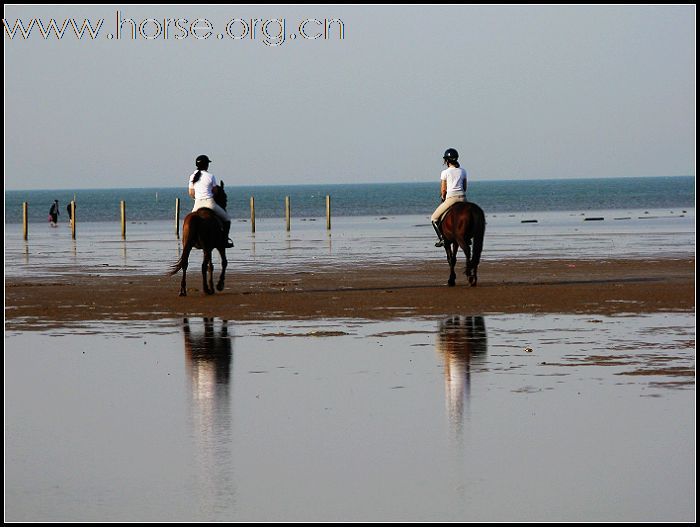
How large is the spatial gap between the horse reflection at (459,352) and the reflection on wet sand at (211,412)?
Result: 1.66 m

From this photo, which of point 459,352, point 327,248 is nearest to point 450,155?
point 459,352

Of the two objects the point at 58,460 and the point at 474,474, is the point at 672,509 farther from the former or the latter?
the point at 58,460

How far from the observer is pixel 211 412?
35.1 ft

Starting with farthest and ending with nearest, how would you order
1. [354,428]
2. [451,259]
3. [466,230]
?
[451,259]
[466,230]
[354,428]

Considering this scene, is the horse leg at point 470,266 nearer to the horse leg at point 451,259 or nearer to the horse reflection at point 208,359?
the horse leg at point 451,259

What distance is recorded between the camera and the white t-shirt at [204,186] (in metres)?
22.6

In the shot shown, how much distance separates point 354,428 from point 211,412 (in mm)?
1226

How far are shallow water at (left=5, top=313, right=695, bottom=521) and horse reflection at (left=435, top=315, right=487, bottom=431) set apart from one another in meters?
0.04

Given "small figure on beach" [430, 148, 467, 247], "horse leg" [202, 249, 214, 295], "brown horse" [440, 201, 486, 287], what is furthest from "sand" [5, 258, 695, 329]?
"small figure on beach" [430, 148, 467, 247]

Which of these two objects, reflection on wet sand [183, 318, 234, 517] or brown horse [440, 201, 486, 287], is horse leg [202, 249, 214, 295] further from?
reflection on wet sand [183, 318, 234, 517]

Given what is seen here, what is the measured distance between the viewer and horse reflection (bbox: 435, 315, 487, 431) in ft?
36.1

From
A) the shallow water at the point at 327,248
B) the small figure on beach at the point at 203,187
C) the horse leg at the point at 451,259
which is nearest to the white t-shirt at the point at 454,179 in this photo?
the horse leg at the point at 451,259

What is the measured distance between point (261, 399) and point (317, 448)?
79.9 inches

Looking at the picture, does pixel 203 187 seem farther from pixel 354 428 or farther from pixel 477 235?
pixel 354 428
